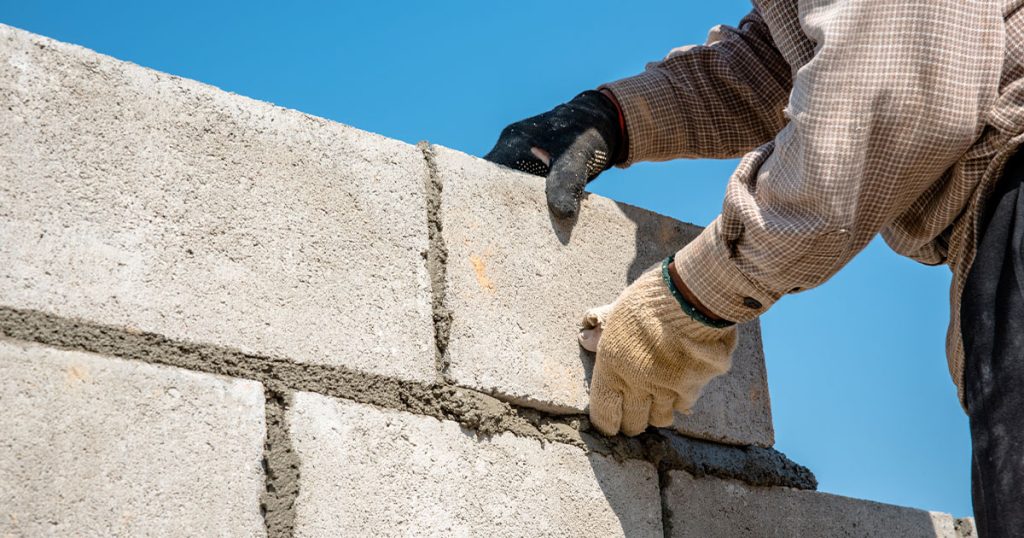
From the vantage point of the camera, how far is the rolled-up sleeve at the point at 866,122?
5.87 feet

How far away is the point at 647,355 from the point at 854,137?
54 centimetres

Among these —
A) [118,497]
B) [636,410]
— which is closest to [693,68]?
[636,410]

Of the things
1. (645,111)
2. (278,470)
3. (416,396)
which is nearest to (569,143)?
(645,111)

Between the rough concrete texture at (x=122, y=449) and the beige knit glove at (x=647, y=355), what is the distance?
2.16 ft

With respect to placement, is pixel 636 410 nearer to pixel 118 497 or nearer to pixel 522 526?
pixel 522 526

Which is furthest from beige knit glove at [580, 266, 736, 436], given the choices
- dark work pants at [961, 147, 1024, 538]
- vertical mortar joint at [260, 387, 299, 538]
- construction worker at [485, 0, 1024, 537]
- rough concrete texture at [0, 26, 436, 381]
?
vertical mortar joint at [260, 387, 299, 538]

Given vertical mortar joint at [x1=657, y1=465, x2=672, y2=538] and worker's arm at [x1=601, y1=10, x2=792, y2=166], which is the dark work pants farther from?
worker's arm at [x1=601, y1=10, x2=792, y2=166]

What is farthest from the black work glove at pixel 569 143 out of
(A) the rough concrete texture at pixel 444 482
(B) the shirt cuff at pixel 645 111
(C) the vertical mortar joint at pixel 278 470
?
(C) the vertical mortar joint at pixel 278 470

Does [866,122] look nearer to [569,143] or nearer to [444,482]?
[569,143]

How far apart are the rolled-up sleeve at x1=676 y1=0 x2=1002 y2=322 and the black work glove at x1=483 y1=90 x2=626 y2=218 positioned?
53 cm

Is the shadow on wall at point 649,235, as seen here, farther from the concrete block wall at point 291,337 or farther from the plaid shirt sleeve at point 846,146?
the plaid shirt sleeve at point 846,146

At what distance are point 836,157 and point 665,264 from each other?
1.33 feet

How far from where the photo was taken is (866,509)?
2557 millimetres

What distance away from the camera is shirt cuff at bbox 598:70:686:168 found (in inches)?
101
